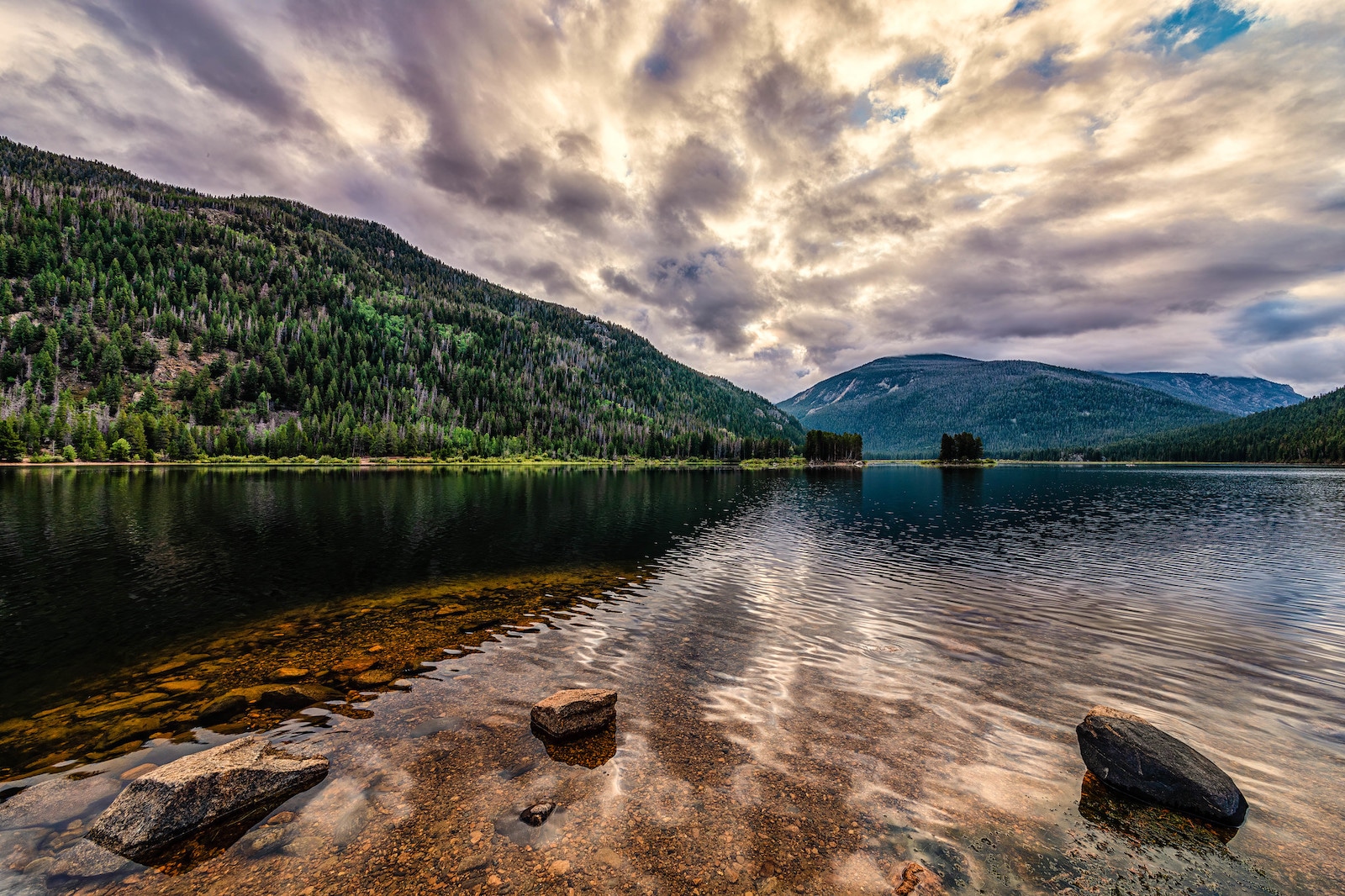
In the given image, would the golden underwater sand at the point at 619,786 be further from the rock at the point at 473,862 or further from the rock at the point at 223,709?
the rock at the point at 223,709

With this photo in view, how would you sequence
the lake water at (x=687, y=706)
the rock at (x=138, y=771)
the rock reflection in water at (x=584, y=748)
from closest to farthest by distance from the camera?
the lake water at (x=687, y=706) < the rock at (x=138, y=771) < the rock reflection in water at (x=584, y=748)

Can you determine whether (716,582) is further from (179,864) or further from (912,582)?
(179,864)

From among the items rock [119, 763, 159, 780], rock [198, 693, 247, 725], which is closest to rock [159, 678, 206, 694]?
rock [198, 693, 247, 725]

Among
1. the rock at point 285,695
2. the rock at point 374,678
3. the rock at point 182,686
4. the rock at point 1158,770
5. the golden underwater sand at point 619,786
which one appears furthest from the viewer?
the rock at point 374,678

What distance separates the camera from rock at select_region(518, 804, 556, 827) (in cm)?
1066

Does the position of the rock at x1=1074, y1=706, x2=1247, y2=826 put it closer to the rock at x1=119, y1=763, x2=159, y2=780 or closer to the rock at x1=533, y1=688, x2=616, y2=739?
the rock at x1=533, y1=688, x2=616, y2=739

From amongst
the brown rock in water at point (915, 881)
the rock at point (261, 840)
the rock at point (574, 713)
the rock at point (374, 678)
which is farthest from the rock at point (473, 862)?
the rock at point (374, 678)

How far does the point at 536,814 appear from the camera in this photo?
1079 cm

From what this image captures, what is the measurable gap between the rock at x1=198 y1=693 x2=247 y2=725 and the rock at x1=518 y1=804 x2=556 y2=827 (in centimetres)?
1079

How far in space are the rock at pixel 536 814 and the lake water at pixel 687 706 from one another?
32cm

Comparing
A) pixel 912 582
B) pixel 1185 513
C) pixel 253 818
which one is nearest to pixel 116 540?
pixel 253 818

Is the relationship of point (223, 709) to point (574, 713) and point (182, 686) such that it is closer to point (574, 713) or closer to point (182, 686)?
point (182, 686)

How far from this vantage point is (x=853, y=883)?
356 inches

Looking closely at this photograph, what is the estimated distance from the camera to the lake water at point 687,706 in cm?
961
